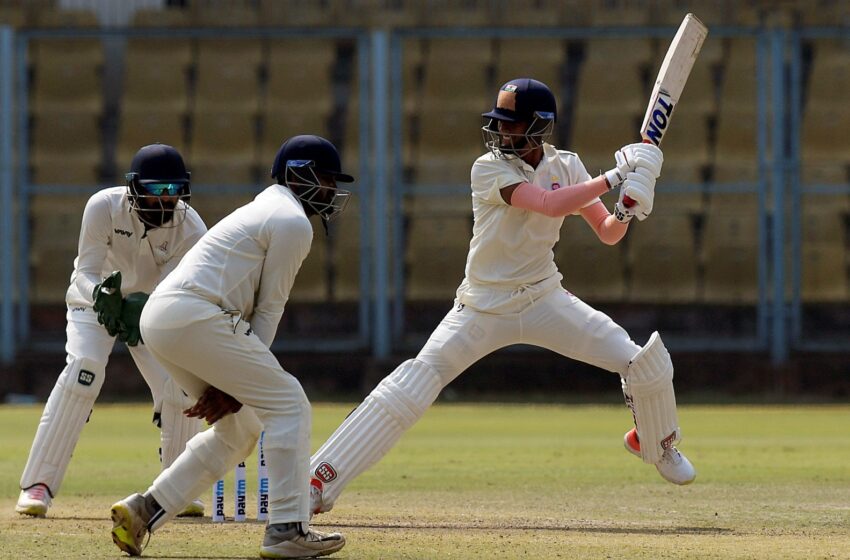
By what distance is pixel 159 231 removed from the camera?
6875mm

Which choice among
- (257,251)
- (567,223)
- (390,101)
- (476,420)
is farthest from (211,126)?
(257,251)

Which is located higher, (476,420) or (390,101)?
(390,101)

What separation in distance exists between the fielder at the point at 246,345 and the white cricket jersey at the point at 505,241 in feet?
4.78

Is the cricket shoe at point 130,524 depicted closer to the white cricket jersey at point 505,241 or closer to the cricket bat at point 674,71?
the white cricket jersey at point 505,241

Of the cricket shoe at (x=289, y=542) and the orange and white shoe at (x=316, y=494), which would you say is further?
the orange and white shoe at (x=316, y=494)

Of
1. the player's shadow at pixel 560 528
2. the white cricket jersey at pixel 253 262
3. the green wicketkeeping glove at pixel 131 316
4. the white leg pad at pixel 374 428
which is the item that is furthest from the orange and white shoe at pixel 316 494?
the white cricket jersey at pixel 253 262

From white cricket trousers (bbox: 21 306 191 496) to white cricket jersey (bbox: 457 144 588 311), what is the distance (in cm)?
145

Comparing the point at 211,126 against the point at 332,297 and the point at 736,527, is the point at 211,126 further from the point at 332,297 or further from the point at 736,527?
the point at 736,527

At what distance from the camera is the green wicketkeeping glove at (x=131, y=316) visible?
19.2 ft

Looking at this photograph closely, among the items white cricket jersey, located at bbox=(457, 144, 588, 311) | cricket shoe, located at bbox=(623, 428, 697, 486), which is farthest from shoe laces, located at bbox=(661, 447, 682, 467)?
white cricket jersey, located at bbox=(457, 144, 588, 311)

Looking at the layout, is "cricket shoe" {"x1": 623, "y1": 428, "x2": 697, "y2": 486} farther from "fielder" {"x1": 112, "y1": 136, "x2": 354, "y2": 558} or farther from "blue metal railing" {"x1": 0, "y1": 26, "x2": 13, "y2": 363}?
"blue metal railing" {"x1": 0, "y1": 26, "x2": 13, "y2": 363}

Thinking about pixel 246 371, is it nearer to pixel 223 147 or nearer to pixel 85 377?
pixel 85 377

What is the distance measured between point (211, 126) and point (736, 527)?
10930 mm

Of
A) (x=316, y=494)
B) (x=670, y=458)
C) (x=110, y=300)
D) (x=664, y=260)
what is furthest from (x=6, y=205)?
(x=670, y=458)
